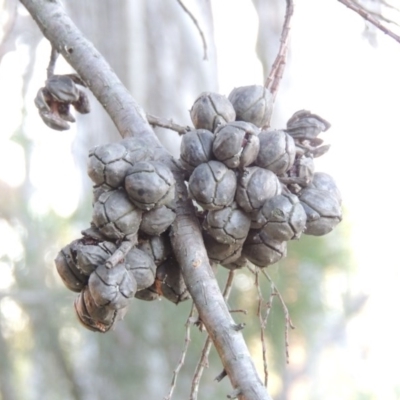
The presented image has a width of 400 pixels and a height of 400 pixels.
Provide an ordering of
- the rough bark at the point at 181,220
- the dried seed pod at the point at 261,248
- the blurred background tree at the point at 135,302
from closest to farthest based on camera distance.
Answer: the rough bark at the point at 181,220, the dried seed pod at the point at 261,248, the blurred background tree at the point at 135,302

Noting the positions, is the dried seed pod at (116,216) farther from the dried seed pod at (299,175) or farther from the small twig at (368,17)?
the small twig at (368,17)

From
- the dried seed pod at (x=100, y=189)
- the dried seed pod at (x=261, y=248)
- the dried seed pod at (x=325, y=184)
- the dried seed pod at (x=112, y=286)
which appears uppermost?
the dried seed pod at (x=325, y=184)

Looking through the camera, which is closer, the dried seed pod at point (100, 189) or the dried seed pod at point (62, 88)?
the dried seed pod at point (100, 189)

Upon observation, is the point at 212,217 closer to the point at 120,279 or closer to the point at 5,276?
the point at 120,279

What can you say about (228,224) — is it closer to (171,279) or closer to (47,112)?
(171,279)

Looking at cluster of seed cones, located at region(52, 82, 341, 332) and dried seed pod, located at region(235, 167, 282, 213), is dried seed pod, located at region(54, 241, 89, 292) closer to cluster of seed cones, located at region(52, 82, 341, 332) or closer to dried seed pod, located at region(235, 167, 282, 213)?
cluster of seed cones, located at region(52, 82, 341, 332)

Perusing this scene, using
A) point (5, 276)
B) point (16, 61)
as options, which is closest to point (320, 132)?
point (5, 276)

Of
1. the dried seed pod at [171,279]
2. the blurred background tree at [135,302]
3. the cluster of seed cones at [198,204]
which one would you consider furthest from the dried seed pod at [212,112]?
the blurred background tree at [135,302]

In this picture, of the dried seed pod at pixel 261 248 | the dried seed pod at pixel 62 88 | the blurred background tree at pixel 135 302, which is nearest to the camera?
the dried seed pod at pixel 261 248
